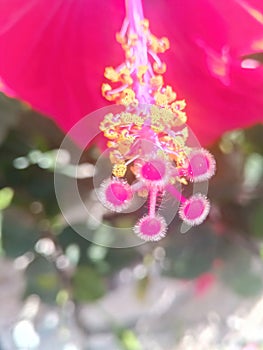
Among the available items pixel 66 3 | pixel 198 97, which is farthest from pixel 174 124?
pixel 66 3

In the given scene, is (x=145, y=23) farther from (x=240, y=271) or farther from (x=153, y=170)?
(x=240, y=271)

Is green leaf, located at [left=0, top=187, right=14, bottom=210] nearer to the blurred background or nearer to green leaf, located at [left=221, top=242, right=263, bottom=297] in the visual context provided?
the blurred background

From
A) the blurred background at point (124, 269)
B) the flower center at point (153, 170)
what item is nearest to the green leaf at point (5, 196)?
the blurred background at point (124, 269)

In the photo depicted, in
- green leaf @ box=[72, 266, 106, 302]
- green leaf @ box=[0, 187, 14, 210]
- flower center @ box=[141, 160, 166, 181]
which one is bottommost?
green leaf @ box=[72, 266, 106, 302]

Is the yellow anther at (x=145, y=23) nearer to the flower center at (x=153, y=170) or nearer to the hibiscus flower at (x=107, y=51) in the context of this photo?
the hibiscus flower at (x=107, y=51)

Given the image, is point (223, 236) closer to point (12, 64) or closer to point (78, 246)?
point (78, 246)

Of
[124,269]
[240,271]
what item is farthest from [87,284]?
[240,271]

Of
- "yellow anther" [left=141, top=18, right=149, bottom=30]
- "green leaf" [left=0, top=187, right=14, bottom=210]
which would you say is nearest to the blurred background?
"green leaf" [left=0, top=187, right=14, bottom=210]
